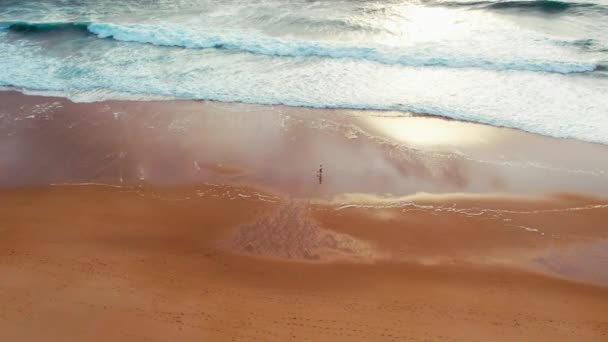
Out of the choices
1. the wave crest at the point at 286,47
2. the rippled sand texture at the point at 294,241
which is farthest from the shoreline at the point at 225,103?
the rippled sand texture at the point at 294,241

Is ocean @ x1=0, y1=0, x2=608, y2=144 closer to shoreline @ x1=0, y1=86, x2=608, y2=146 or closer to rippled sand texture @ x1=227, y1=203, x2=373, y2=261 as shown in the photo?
shoreline @ x1=0, y1=86, x2=608, y2=146

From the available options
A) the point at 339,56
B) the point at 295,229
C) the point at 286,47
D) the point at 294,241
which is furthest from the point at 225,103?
the point at 294,241

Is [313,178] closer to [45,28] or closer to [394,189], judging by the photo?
[394,189]

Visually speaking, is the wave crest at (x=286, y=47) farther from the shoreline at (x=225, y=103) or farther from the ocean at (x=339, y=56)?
the shoreline at (x=225, y=103)

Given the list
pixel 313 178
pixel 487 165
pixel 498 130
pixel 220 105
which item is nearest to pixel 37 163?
pixel 220 105

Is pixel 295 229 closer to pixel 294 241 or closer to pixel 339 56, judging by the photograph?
pixel 294 241

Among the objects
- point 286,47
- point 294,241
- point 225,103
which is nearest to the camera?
point 294,241
